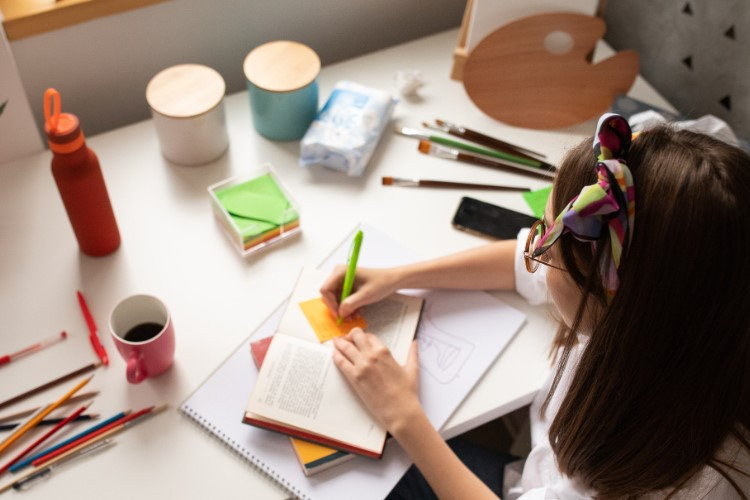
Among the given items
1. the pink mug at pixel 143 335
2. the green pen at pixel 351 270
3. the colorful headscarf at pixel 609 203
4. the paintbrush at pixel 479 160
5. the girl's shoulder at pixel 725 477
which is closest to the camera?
the colorful headscarf at pixel 609 203

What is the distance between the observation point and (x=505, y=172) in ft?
3.69

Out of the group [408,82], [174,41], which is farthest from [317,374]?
[174,41]

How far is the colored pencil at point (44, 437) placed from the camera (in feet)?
2.55

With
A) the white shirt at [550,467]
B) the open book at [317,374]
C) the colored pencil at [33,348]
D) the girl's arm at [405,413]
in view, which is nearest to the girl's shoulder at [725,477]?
the white shirt at [550,467]

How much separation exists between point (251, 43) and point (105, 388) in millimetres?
711

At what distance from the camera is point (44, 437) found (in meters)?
0.80

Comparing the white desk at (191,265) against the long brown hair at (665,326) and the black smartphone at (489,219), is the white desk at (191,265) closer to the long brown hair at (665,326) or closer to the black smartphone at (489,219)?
the black smartphone at (489,219)

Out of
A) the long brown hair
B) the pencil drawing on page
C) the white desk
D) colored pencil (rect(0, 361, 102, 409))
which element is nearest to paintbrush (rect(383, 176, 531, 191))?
the white desk

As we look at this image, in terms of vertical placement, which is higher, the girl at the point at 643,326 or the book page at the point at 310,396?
the girl at the point at 643,326

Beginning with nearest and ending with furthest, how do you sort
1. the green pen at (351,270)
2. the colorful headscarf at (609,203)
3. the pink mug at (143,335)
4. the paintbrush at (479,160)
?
the colorful headscarf at (609,203), the pink mug at (143,335), the green pen at (351,270), the paintbrush at (479,160)

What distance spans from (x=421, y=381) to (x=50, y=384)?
45cm

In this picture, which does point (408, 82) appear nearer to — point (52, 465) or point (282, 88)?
point (282, 88)

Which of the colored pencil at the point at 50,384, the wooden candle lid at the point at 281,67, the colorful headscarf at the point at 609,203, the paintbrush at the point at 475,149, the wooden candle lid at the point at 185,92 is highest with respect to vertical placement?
the colorful headscarf at the point at 609,203

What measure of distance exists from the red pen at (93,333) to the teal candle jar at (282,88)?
1.30 feet
